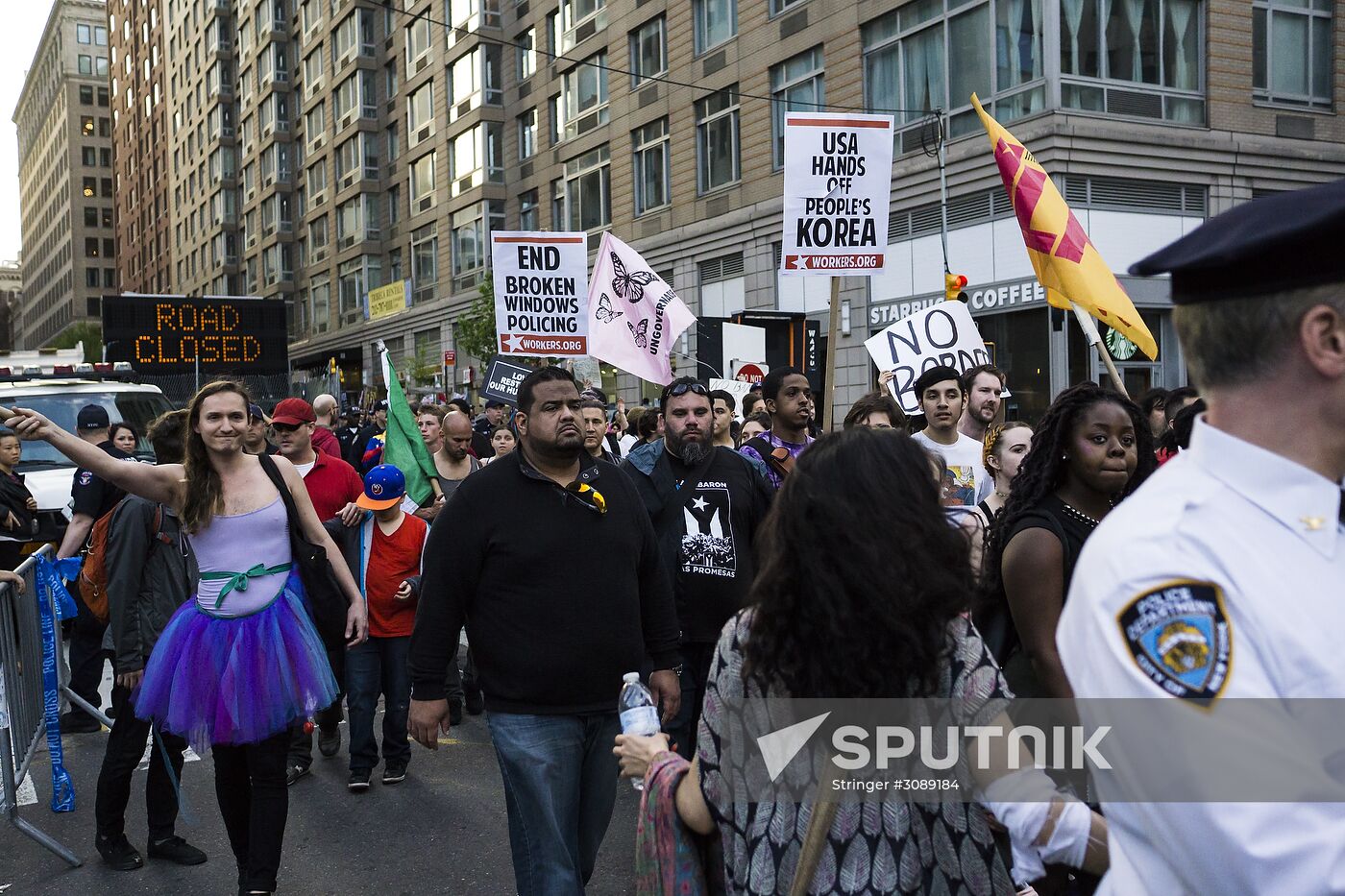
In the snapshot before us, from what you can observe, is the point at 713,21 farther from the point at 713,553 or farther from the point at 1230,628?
the point at 1230,628

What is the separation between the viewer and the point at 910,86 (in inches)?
871

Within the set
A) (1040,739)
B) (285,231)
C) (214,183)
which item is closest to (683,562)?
(1040,739)

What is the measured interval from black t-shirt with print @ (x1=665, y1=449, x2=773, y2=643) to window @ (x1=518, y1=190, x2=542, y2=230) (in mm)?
32561

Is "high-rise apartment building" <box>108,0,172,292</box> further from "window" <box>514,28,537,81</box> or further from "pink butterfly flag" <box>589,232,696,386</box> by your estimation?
"pink butterfly flag" <box>589,232,696,386</box>

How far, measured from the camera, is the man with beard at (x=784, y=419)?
19.2 ft

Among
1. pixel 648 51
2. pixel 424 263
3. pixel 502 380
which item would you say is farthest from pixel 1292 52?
pixel 424 263

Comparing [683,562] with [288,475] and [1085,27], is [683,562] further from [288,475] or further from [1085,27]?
[1085,27]

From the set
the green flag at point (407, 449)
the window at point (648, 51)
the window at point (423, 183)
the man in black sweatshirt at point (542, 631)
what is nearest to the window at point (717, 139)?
the window at point (648, 51)

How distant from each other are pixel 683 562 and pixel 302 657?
5.67ft

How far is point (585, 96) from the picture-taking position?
3331 cm

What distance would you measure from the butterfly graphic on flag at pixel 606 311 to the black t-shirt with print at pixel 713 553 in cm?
486

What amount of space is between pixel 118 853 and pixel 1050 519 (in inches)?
164

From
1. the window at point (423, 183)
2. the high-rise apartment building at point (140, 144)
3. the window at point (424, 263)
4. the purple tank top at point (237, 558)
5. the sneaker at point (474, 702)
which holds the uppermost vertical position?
the high-rise apartment building at point (140, 144)

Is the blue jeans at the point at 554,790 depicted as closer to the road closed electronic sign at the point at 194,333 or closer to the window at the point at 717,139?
the road closed electronic sign at the point at 194,333
